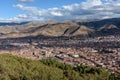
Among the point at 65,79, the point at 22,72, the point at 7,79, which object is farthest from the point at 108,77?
the point at 7,79

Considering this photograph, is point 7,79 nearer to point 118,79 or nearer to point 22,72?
point 22,72

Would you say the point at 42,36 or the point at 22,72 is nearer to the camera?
the point at 22,72

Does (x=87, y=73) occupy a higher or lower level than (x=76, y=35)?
higher

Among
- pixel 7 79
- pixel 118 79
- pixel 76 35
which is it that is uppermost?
pixel 7 79

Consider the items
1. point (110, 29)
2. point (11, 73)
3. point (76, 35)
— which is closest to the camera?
point (11, 73)

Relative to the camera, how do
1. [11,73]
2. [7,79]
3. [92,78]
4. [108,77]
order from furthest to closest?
[108,77] → [92,78] → [11,73] → [7,79]

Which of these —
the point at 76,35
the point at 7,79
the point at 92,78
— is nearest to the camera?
the point at 7,79

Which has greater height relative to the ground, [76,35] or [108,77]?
[108,77]

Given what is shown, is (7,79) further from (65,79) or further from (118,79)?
(118,79)

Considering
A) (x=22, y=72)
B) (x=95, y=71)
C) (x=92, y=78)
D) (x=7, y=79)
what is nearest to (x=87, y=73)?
(x=95, y=71)
